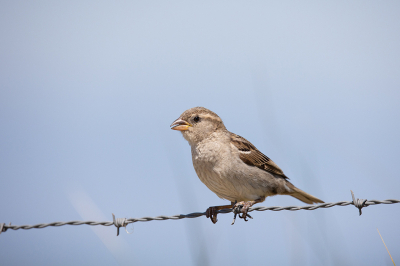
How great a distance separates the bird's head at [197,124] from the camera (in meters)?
5.38

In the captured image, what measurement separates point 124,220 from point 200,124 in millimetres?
2091

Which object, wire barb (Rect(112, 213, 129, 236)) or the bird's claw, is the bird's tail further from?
wire barb (Rect(112, 213, 129, 236))

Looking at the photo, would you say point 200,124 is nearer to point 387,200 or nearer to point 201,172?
point 201,172

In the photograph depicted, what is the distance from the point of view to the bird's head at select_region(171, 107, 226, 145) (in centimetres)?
538

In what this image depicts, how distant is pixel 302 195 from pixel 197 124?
180cm

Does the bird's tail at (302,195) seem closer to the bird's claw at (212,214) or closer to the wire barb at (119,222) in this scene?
the bird's claw at (212,214)

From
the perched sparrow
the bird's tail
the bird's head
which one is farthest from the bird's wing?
the bird's head

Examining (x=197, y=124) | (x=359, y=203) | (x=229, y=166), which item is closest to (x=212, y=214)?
(x=229, y=166)

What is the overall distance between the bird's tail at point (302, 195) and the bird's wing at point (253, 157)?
0.21 meters

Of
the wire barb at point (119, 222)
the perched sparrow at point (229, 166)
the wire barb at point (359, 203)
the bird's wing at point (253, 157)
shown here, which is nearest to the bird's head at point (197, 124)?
the perched sparrow at point (229, 166)

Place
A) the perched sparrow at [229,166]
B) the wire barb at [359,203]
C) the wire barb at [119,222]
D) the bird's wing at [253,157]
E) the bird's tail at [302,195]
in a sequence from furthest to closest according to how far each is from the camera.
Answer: the bird's tail at [302,195], the bird's wing at [253,157], the perched sparrow at [229,166], the wire barb at [119,222], the wire barb at [359,203]

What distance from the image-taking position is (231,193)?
15.6 ft

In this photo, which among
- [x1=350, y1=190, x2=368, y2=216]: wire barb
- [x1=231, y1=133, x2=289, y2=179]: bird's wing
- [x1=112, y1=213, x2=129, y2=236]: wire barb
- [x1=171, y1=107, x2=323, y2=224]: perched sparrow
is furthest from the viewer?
[x1=231, y1=133, x2=289, y2=179]: bird's wing

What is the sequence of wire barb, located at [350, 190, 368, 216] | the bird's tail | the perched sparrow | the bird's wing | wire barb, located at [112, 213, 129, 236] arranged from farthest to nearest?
the bird's tail < the bird's wing < the perched sparrow < wire barb, located at [112, 213, 129, 236] < wire barb, located at [350, 190, 368, 216]
